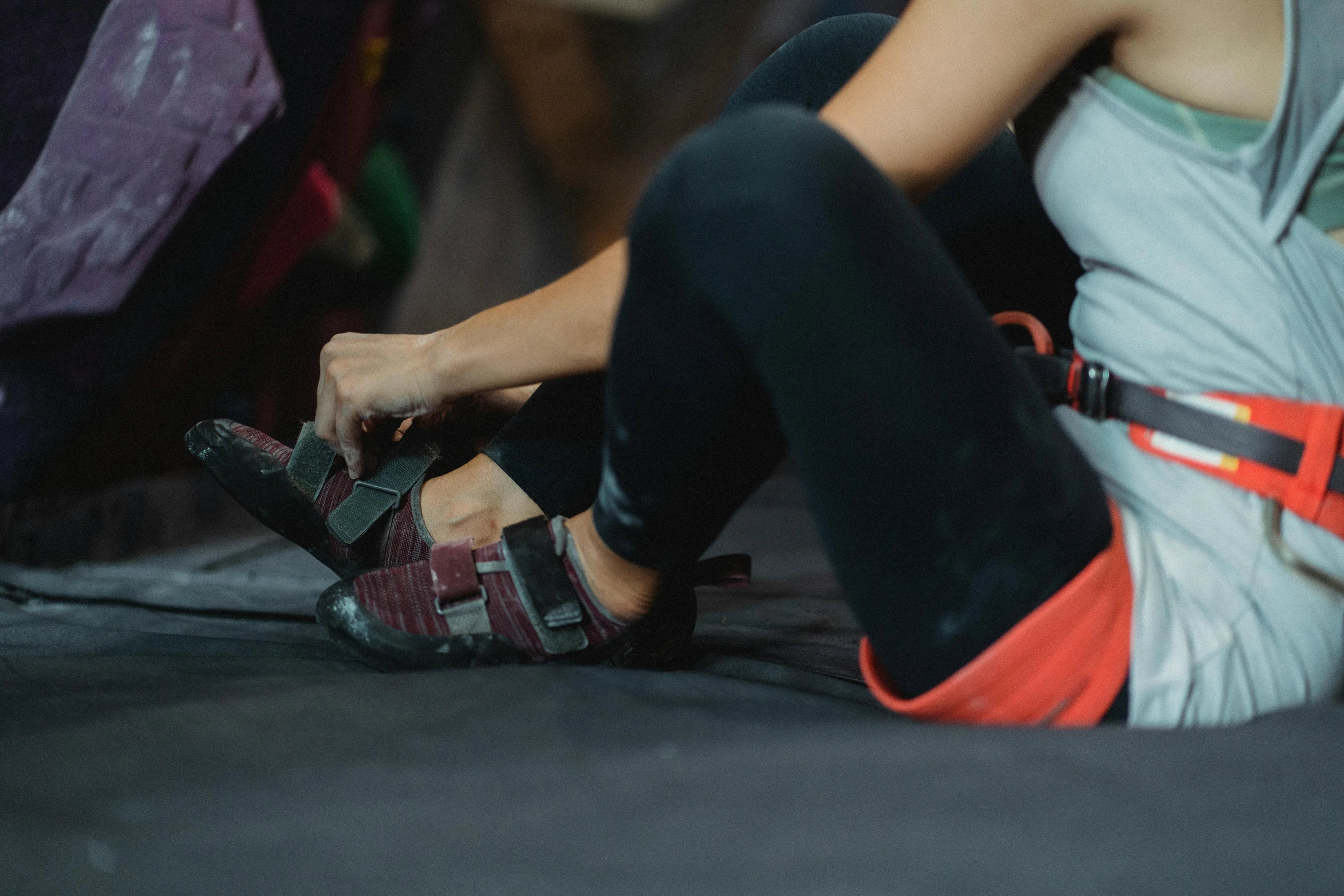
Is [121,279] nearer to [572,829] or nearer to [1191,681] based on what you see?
[572,829]

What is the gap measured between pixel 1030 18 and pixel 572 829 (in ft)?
1.22

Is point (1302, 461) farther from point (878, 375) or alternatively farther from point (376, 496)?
point (376, 496)

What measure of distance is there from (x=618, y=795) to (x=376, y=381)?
291mm

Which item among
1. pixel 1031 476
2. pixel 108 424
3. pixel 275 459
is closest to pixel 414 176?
pixel 108 424

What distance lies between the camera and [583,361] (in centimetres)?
50

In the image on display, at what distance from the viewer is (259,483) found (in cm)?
65

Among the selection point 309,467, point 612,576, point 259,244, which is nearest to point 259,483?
point 309,467

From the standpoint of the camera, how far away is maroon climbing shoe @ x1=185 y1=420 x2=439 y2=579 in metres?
0.65

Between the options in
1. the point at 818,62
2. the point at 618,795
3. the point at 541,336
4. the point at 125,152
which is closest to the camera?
the point at 618,795

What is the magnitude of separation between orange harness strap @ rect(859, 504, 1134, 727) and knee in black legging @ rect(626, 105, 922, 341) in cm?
17

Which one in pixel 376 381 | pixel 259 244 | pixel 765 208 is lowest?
pixel 259 244

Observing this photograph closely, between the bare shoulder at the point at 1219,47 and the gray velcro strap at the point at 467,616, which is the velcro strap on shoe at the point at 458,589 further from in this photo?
the bare shoulder at the point at 1219,47

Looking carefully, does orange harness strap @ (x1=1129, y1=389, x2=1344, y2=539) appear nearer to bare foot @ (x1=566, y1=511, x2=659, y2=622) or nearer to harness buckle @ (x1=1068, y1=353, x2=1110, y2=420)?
harness buckle @ (x1=1068, y1=353, x2=1110, y2=420)

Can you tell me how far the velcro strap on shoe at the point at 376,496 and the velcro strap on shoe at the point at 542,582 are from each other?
0.13m
